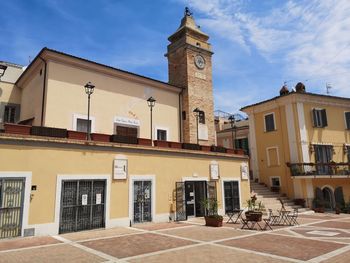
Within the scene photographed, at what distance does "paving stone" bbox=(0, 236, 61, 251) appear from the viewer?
944cm

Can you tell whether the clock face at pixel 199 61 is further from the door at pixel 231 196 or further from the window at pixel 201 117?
the door at pixel 231 196

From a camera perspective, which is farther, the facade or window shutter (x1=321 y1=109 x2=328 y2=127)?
window shutter (x1=321 y1=109 x2=328 y2=127)

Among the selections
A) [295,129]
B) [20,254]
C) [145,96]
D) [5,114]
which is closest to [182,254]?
[20,254]

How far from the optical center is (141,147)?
47.5ft

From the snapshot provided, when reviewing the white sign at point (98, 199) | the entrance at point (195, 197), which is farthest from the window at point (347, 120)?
the white sign at point (98, 199)

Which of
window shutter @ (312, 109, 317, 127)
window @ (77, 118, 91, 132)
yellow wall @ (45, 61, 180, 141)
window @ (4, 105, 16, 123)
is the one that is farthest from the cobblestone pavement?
window shutter @ (312, 109, 317, 127)

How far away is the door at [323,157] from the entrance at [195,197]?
10.8 m

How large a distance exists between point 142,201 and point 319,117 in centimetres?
1749

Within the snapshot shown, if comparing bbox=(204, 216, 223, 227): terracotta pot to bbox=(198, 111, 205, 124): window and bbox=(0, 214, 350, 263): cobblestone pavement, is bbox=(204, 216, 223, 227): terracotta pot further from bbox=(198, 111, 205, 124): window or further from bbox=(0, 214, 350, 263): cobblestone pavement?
bbox=(198, 111, 205, 124): window

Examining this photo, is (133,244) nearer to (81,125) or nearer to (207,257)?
A: (207,257)

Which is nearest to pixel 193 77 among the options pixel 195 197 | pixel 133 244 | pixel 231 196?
pixel 231 196

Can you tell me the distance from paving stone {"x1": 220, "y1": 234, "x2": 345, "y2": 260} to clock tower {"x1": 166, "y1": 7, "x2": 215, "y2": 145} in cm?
1055

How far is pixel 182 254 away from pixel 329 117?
21585mm

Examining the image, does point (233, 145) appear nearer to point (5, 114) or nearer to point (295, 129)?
point (295, 129)
